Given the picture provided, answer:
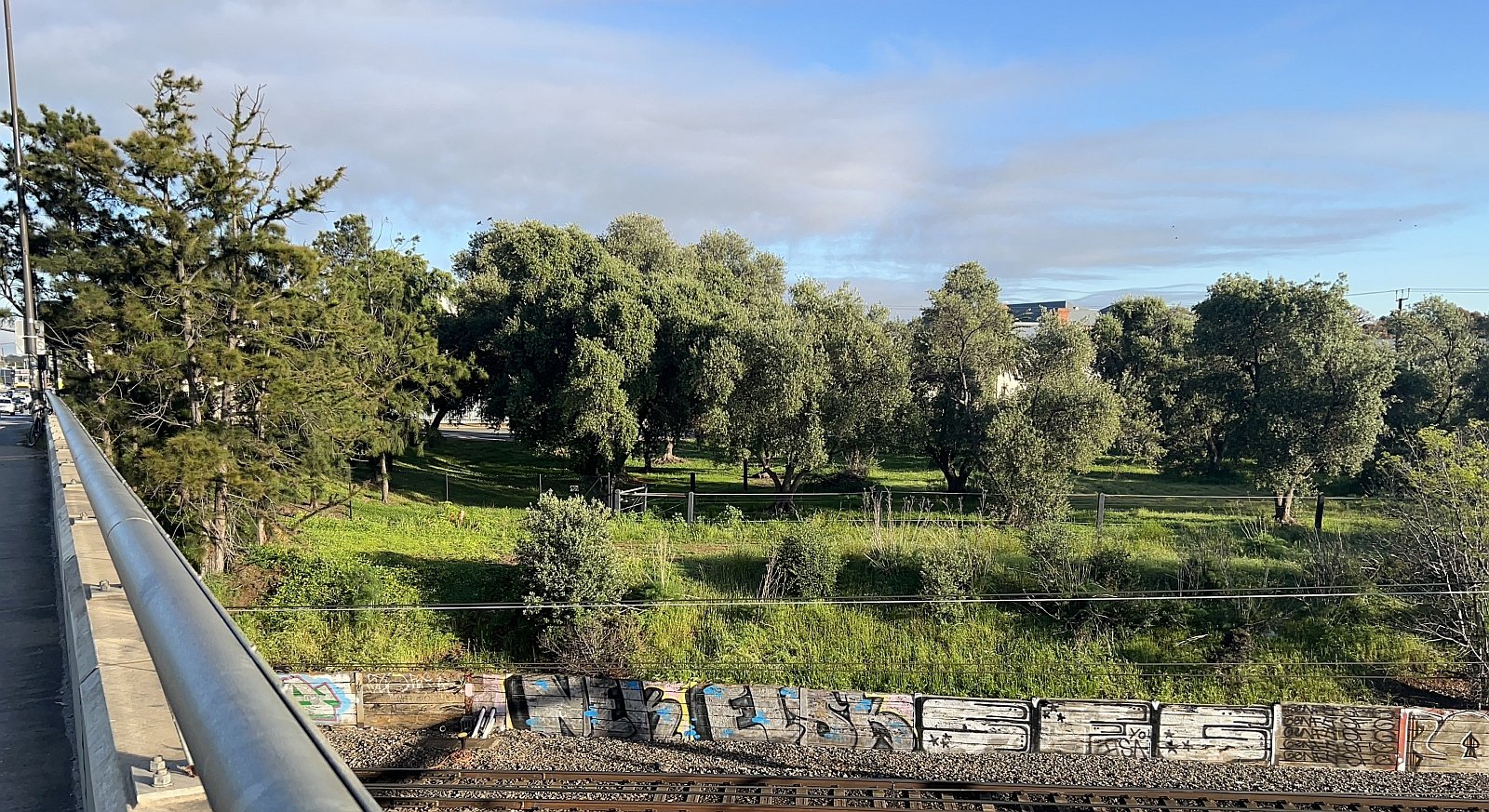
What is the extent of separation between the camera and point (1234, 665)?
13.3 meters

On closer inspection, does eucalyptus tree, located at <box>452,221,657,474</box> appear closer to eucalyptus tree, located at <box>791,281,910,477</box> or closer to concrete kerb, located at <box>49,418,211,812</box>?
eucalyptus tree, located at <box>791,281,910,477</box>

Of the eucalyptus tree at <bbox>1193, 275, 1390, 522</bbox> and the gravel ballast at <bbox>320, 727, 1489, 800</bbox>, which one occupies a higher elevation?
the eucalyptus tree at <bbox>1193, 275, 1390, 522</bbox>

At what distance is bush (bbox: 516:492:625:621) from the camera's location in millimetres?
13758

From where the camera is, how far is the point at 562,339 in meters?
24.4

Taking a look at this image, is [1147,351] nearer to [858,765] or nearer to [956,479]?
[956,479]

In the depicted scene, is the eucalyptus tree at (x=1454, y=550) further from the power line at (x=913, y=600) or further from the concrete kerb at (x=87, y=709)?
the concrete kerb at (x=87, y=709)

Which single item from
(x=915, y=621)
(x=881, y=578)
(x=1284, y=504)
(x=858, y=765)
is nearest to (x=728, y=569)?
(x=881, y=578)

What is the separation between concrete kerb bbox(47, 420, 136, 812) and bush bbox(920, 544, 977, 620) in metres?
13.7

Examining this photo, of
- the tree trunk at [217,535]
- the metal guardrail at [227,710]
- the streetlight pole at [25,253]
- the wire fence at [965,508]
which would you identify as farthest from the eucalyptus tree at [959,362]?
the metal guardrail at [227,710]

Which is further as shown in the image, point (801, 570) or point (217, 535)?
point (801, 570)

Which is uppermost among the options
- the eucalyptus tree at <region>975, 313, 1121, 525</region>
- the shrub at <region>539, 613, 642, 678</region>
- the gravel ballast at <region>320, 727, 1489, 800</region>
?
the eucalyptus tree at <region>975, 313, 1121, 525</region>

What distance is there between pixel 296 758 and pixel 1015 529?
19020 millimetres

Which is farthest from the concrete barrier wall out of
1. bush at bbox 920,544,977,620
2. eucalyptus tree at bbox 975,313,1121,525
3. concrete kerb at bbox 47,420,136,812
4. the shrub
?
concrete kerb at bbox 47,420,136,812

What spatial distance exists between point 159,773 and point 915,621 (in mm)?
14502
